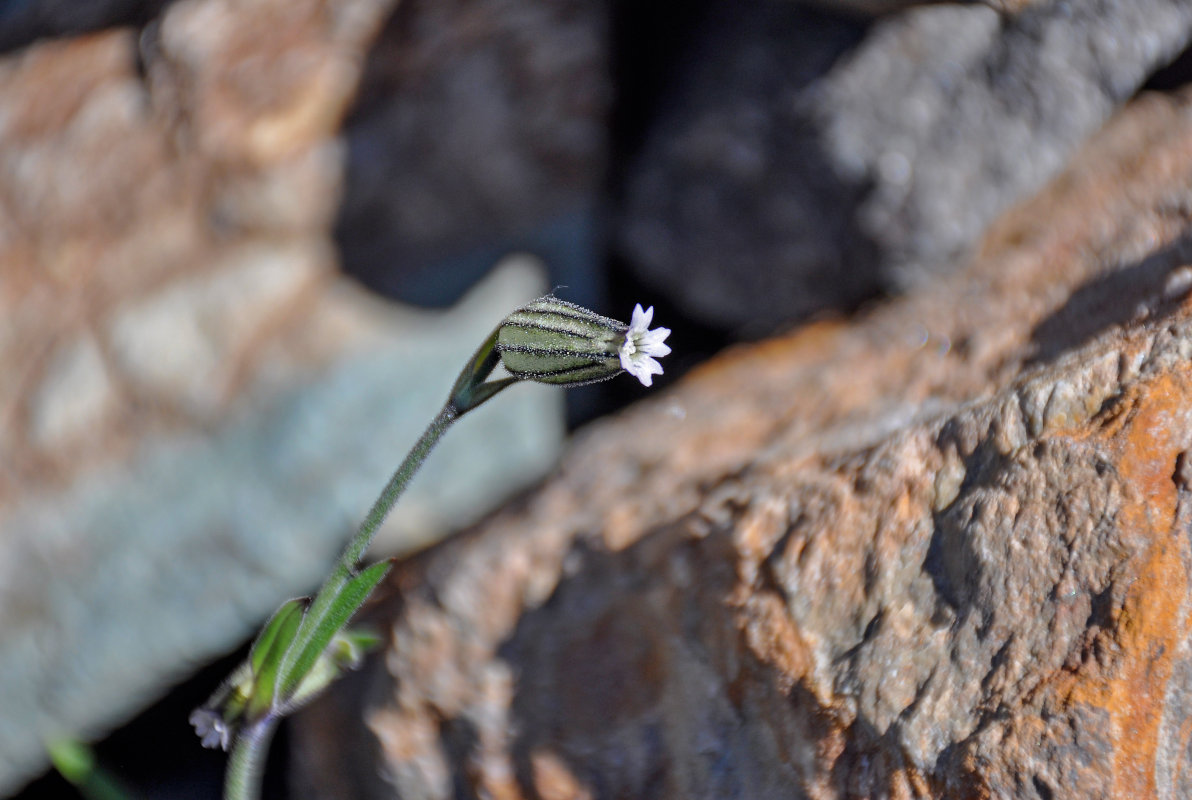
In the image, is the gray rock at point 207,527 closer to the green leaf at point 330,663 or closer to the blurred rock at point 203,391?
the blurred rock at point 203,391

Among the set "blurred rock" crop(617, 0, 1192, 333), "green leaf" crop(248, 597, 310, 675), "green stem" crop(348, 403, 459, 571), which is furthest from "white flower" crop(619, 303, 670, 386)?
"blurred rock" crop(617, 0, 1192, 333)

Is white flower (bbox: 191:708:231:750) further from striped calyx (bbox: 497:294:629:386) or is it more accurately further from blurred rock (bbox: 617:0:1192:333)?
blurred rock (bbox: 617:0:1192:333)

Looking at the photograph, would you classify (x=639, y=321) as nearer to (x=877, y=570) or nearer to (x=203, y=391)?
(x=877, y=570)

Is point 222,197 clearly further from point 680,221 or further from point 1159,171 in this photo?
point 1159,171

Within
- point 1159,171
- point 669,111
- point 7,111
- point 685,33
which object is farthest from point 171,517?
point 1159,171

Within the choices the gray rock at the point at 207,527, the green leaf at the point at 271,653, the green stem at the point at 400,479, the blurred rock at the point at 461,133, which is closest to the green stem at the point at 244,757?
the green leaf at the point at 271,653

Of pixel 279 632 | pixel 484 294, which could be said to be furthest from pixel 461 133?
pixel 279 632
